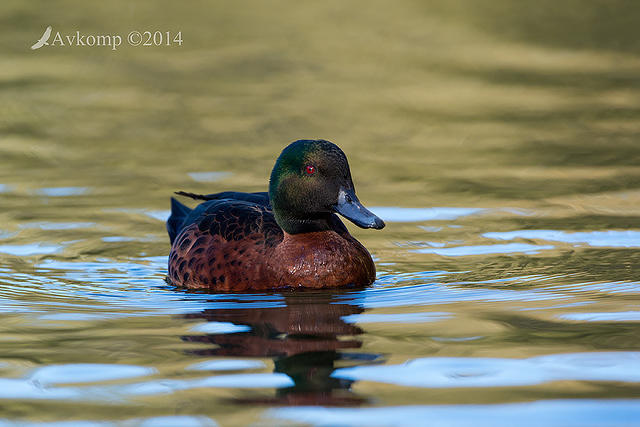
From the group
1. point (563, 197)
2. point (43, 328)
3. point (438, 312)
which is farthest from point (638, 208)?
point (43, 328)

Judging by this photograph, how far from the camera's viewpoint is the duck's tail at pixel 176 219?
9945 mm

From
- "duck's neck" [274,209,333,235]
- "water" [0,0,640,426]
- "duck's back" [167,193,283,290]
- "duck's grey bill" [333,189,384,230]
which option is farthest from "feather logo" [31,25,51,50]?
"duck's grey bill" [333,189,384,230]

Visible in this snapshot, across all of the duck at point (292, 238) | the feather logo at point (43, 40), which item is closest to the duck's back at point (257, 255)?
the duck at point (292, 238)

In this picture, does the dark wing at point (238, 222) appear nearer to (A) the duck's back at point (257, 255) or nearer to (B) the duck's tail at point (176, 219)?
(A) the duck's back at point (257, 255)

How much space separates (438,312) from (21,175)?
6.67 metres

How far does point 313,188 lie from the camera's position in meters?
7.96

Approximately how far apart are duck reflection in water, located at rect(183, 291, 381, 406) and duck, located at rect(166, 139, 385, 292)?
250mm

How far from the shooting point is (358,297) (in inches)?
308

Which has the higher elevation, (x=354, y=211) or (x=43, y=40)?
(x=43, y=40)

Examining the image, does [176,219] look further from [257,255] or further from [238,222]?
[257,255]

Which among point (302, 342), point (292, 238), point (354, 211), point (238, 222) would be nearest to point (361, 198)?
point (238, 222)

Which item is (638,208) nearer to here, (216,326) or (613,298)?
(613,298)

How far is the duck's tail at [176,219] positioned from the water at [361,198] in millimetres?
263

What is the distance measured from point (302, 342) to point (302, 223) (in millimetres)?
1967
